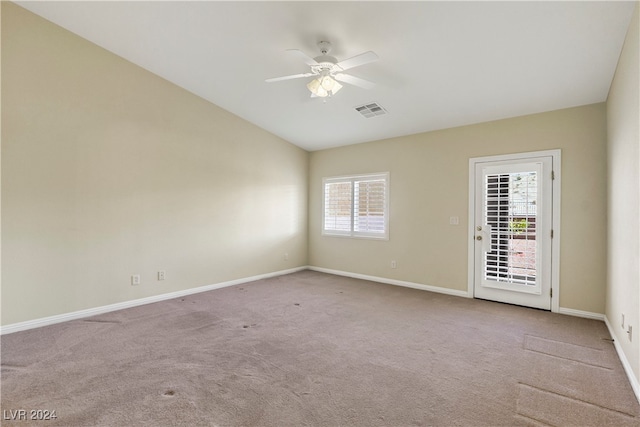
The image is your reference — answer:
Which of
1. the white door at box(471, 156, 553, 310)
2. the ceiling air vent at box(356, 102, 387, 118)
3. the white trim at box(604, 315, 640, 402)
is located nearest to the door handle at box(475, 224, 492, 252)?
the white door at box(471, 156, 553, 310)

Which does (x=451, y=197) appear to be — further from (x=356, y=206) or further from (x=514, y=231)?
(x=356, y=206)

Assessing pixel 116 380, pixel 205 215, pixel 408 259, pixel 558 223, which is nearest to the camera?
pixel 116 380

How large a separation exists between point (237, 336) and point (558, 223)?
4104 mm

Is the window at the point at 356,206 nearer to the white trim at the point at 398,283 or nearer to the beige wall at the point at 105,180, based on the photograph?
the white trim at the point at 398,283

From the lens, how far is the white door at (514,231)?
392cm

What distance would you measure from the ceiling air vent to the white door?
1611 mm

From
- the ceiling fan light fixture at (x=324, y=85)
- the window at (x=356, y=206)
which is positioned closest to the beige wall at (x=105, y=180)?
the window at (x=356, y=206)

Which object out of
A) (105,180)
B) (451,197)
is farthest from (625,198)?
(105,180)

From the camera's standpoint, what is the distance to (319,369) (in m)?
2.44

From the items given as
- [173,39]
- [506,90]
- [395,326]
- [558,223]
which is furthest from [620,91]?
[173,39]

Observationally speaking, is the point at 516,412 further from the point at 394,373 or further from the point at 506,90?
the point at 506,90

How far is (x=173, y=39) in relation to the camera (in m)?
3.43

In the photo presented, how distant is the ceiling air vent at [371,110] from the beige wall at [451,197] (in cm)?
92

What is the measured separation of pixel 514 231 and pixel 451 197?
0.98m
